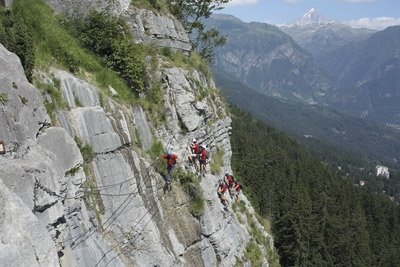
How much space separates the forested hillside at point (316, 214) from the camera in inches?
2672

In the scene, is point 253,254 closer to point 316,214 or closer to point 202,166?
point 202,166

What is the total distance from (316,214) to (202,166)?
5323 centimetres

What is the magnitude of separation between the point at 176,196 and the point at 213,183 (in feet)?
18.9

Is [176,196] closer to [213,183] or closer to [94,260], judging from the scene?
[213,183]

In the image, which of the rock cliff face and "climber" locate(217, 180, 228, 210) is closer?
the rock cliff face

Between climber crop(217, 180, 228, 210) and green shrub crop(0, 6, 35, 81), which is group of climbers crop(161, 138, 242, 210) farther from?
green shrub crop(0, 6, 35, 81)

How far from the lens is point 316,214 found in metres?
77.2

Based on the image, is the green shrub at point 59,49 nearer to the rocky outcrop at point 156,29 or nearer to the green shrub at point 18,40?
the green shrub at point 18,40

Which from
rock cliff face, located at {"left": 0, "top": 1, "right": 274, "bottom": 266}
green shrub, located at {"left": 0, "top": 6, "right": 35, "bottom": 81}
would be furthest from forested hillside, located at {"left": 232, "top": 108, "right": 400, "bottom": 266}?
green shrub, located at {"left": 0, "top": 6, "right": 35, "bottom": 81}

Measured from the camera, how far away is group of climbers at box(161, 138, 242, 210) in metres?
23.5

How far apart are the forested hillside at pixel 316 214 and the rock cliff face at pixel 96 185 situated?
37837mm

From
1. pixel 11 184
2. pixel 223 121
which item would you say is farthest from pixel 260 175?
pixel 11 184

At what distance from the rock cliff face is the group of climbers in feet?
1.88

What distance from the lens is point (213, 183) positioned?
30.0 meters
